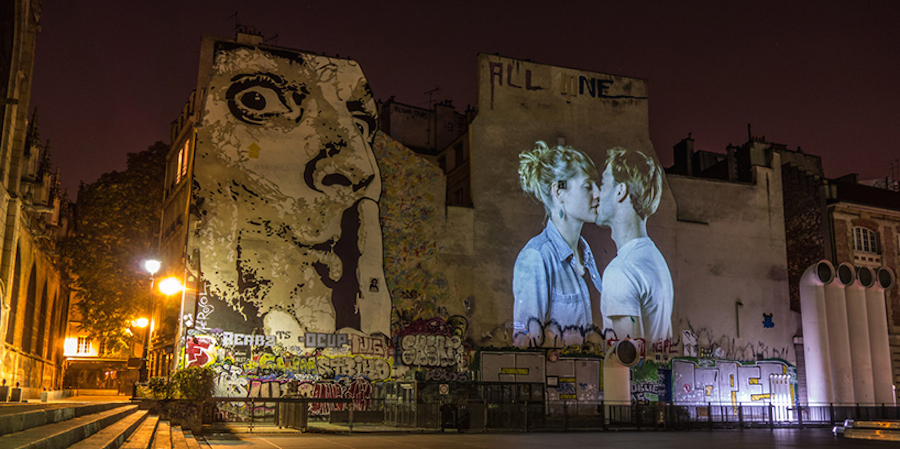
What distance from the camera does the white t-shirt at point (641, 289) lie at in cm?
3638

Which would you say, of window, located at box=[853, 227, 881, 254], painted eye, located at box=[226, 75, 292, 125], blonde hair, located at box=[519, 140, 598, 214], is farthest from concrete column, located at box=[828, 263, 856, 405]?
painted eye, located at box=[226, 75, 292, 125]

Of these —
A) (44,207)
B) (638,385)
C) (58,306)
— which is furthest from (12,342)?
(638,385)

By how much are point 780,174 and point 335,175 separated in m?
25.2

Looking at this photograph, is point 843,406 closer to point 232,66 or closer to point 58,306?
point 232,66

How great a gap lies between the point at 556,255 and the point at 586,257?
5.12ft

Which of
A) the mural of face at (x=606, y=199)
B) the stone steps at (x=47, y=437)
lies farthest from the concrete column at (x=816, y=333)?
the stone steps at (x=47, y=437)

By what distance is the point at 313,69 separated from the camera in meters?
32.9

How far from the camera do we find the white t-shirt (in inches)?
1432

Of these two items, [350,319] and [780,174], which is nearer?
[350,319]

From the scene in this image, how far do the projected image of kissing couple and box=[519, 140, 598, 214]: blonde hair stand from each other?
0.05 m

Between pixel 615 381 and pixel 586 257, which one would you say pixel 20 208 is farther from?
pixel 615 381

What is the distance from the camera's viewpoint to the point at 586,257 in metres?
36.2

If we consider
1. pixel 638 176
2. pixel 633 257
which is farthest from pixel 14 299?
pixel 638 176

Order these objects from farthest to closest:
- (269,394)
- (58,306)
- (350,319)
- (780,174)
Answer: (58,306)
(780,174)
(350,319)
(269,394)
